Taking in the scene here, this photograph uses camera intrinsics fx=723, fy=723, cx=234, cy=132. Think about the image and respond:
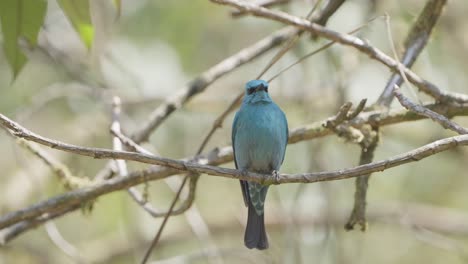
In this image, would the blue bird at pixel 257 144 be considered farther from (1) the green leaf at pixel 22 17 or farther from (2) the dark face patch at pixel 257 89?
(1) the green leaf at pixel 22 17

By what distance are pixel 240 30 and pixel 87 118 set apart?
6.65 ft

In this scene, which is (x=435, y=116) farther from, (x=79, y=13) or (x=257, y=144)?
(x=79, y=13)

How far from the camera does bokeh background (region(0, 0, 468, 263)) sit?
261 inches

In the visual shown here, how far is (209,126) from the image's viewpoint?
7.29m

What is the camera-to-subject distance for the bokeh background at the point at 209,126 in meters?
6.62

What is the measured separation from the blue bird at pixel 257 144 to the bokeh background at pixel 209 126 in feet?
4.57

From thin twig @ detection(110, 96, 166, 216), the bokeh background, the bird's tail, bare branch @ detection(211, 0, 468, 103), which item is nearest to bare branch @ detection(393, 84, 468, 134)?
bare branch @ detection(211, 0, 468, 103)

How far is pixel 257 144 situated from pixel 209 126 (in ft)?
8.84

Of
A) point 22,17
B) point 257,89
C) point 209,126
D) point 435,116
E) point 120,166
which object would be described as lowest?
point 435,116

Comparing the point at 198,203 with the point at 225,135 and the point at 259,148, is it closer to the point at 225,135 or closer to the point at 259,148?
the point at 225,135

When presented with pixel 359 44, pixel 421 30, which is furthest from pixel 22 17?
pixel 421 30

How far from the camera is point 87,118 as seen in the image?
712 cm

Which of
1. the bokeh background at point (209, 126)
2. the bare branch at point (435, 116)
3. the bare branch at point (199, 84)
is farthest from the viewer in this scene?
the bokeh background at point (209, 126)

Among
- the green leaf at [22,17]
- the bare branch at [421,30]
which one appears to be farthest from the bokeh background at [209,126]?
the green leaf at [22,17]
